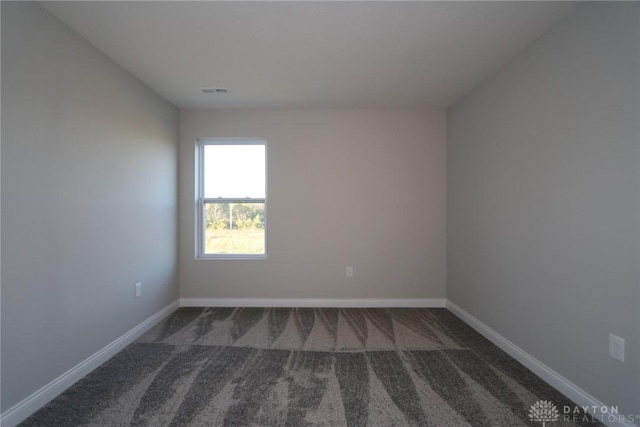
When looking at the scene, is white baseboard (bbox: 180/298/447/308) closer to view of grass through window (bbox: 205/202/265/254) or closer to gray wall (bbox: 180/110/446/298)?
gray wall (bbox: 180/110/446/298)

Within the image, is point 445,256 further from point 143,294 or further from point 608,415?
point 143,294

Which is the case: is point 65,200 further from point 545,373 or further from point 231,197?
point 545,373

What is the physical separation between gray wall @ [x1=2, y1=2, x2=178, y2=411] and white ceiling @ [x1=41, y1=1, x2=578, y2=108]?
302 mm

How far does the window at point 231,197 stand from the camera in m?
3.65

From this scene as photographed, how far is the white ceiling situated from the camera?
1774 mm

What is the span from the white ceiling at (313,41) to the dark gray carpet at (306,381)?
8.25 feet

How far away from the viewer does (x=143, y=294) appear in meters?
2.80

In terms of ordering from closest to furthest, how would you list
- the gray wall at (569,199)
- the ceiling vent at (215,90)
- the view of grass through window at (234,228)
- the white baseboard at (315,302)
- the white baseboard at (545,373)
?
1. the gray wall at (569,199)
2. the white baseboard at (545,373)
3. the ceiling vent at (215,90)
4. the white baseboard at (315,302)
5. the view of grass through window at (234,228)

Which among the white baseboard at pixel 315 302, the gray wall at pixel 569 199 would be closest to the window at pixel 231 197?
the white baseboard at pixel 315 302

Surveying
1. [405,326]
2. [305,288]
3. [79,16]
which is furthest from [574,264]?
[79,16]

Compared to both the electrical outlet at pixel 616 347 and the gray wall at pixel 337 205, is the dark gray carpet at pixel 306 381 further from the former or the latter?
the gray wall at pixel 337 205

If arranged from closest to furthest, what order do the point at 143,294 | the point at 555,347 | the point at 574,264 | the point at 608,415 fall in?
the point at 608,415 < the point at 574,264 < the point at 555,347 < the point at 143,294

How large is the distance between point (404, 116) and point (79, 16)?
3164 millimetres

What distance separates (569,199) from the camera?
1807 mm
